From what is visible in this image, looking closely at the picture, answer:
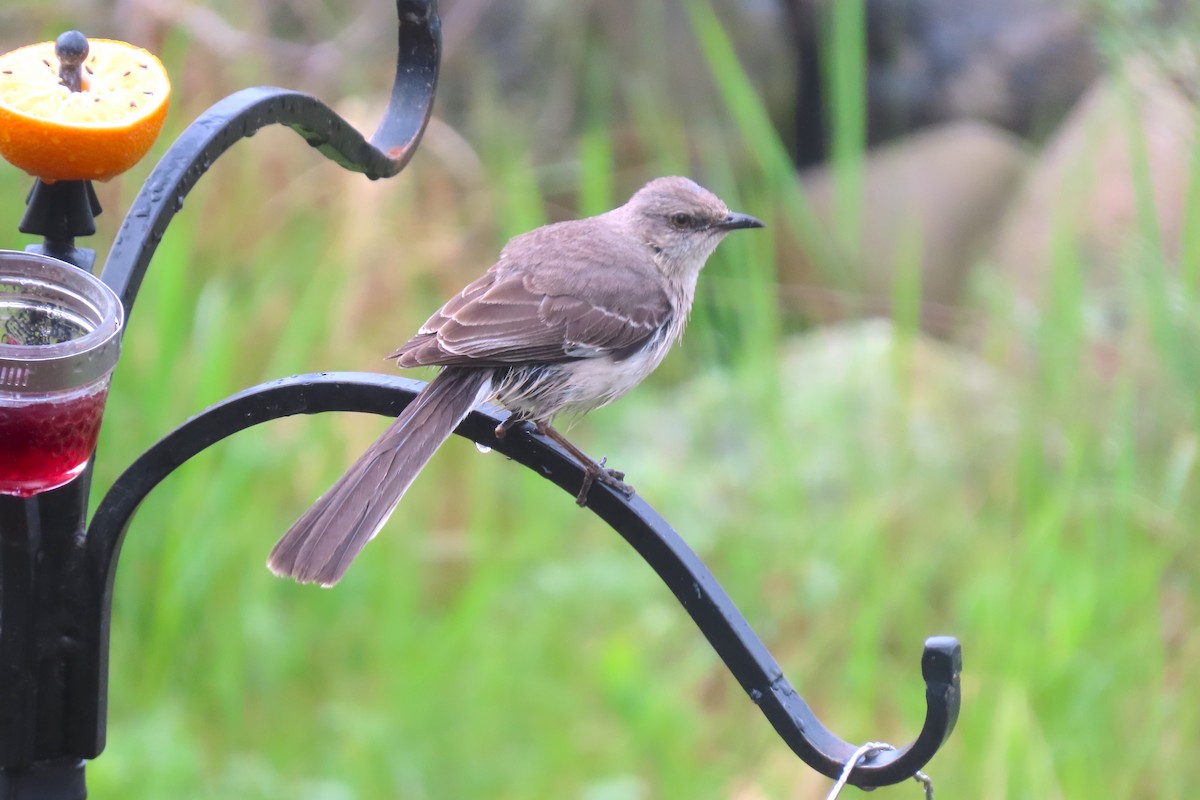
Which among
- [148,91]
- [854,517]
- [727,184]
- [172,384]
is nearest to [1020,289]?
[727,184]

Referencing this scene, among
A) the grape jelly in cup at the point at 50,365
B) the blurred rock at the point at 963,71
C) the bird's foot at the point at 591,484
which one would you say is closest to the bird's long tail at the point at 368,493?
the bird's foot at the point at 591,484

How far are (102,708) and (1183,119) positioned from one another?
3846 millimetres

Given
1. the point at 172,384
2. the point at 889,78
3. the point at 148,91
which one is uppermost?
the point at 889,78

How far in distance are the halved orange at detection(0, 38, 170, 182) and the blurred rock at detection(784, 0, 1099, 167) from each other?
6.25 metres

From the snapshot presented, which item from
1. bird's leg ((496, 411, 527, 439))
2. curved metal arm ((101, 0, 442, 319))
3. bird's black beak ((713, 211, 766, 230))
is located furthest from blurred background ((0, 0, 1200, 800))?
curved metal arm ((101, 0, 442, 319))

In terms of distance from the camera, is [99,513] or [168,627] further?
[168,627]

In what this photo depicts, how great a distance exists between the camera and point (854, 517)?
4.54 m

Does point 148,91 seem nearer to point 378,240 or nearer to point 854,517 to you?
point 854,517

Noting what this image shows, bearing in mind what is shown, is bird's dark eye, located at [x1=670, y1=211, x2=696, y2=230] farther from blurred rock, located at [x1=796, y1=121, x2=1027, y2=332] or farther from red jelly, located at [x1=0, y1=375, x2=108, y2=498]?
blurred rock, located at [x1=796, y1=121, x2=1027, y2=332]

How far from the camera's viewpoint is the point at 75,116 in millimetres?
1729

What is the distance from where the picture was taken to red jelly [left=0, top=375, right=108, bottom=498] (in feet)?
Result: 5.03

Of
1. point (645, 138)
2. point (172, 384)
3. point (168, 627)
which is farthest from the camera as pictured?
point (645, 138)

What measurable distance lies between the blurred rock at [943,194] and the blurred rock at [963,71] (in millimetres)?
619

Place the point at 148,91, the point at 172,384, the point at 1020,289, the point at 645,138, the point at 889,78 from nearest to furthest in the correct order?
the point at 148,91 < the point at 172,384 < the point at 1020,289 < the point at 645,138 < the point at 889,78
